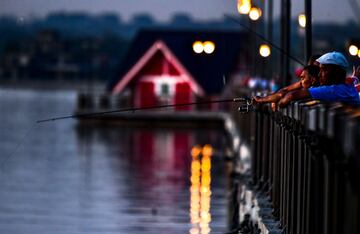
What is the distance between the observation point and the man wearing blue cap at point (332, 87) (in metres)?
12.5

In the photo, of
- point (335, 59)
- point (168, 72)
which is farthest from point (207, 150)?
point (335, 59)

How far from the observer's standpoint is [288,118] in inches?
582

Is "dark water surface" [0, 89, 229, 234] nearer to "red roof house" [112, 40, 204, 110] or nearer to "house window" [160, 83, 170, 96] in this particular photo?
"red roof house" [112, 40, 204, 110]

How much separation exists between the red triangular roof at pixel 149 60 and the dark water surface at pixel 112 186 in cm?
2258

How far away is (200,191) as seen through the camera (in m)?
33.0

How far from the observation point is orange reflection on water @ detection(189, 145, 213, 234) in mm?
24903

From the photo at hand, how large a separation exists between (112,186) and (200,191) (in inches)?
104

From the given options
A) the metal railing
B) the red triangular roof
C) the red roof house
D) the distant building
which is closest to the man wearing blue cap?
the metal railing

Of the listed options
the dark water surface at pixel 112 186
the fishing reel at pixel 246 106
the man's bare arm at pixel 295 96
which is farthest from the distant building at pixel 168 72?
the man's bare arm at pixel 295 96

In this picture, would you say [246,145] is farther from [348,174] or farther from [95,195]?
[348,174]

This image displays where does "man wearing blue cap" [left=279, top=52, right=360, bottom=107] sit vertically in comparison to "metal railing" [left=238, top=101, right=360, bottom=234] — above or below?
above

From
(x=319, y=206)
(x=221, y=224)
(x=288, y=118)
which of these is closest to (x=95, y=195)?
Answer: (x=221, y=224)

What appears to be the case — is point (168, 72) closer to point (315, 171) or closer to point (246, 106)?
point (246, 106)

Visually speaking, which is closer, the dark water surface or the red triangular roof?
the dark water surface
